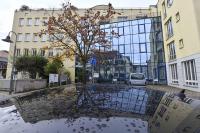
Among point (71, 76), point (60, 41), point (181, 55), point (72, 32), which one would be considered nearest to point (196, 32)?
point (181, 55)

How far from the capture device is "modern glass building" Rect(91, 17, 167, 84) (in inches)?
1097

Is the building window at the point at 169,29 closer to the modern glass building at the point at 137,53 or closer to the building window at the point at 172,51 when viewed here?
the building window at the point at 172,51

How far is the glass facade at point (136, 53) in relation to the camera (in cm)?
2788

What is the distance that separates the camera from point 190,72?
1708 centimetres

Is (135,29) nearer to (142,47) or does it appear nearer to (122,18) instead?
(142,47)

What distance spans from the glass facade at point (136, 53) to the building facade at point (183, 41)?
4.10m

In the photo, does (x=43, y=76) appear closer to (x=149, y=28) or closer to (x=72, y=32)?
(x=72, y=32)

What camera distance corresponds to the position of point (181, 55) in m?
18.8

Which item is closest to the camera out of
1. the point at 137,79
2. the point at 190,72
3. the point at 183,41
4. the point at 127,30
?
the point at 190,72

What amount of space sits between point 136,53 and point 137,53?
18 centimetres

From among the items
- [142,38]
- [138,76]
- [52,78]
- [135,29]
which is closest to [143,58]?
[142,38]

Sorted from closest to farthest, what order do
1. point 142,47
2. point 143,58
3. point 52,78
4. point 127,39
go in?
point 52,78 → point 143,58 → point 142,47 → point 127,39

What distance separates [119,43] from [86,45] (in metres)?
14.1

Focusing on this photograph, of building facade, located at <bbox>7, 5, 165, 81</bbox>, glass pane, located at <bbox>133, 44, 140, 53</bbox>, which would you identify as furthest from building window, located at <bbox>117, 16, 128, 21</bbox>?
glass pane, located at <bbox>133, 44, 140, 53</bbox>
